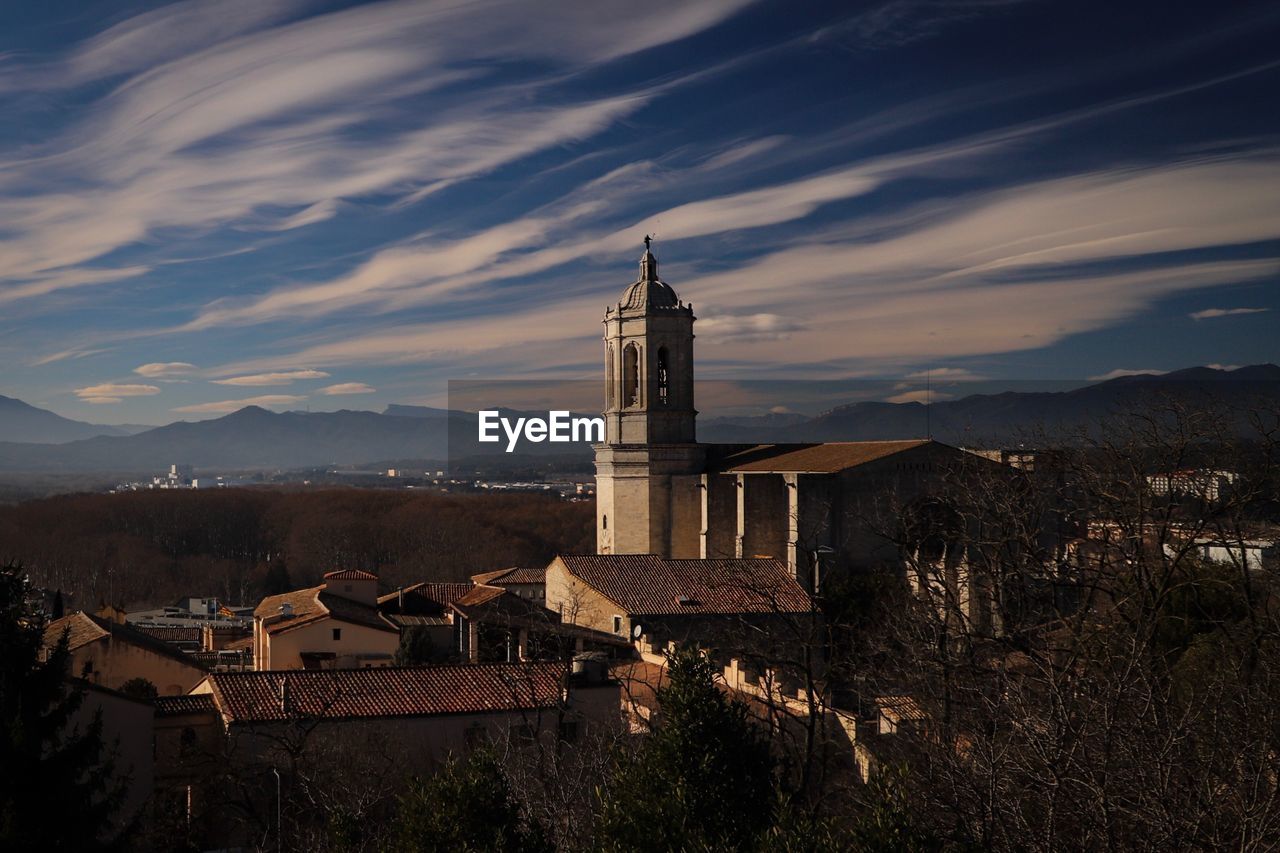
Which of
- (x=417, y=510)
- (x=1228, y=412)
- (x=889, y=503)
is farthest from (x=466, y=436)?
(x=1228, y=412)

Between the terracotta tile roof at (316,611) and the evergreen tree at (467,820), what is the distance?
2019cm

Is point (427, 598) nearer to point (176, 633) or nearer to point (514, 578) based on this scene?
point (514, 578)

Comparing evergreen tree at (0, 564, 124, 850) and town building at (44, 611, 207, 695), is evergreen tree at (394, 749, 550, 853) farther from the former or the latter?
town building at (44, 611, 207, 695)

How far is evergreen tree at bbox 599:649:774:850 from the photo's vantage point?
33.7 feet

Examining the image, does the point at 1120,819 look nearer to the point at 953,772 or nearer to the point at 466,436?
the point at 953,772

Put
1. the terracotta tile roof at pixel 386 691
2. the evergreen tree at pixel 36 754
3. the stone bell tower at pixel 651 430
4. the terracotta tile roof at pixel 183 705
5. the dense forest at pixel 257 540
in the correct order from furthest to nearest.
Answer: the dense forest at pixel 257 540, the stone bell tower at pixel 651 430, the terracotta tile roof at pixel 183 705, the terracotta tile roof at pixel 386 691, the evergreen tree at pixel 36 754

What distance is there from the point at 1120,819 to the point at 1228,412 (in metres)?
13.1

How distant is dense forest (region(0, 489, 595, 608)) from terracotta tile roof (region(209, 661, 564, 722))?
49.1 metres

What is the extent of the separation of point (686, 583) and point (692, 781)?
19196 millimetres

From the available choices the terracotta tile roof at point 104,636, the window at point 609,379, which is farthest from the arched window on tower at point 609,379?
the terracotta tile roof at point 104,636

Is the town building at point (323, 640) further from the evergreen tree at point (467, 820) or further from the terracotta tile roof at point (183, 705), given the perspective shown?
the evergreen tree at point (467, 820)

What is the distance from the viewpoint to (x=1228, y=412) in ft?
66.8

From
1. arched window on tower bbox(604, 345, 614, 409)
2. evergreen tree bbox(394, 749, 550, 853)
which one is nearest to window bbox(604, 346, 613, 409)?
arched window on tower bbox(604, 345, 614, 409)

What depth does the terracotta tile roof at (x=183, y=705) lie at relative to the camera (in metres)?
20.7
